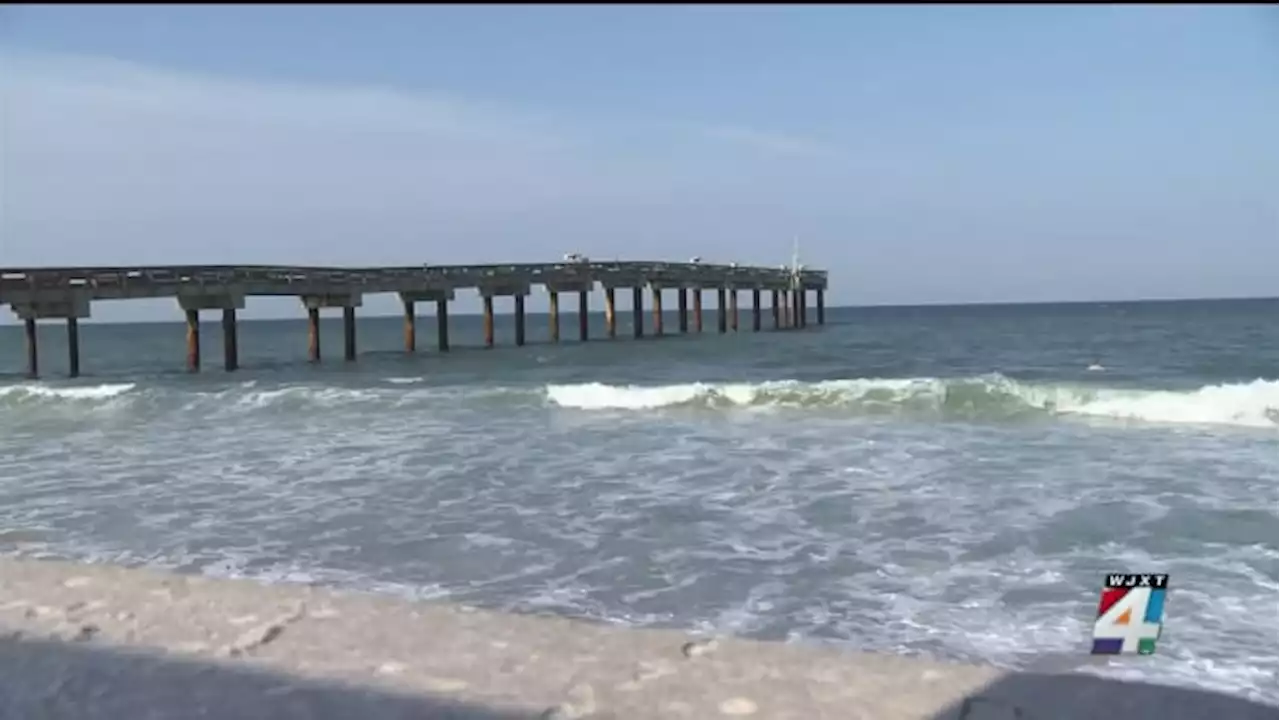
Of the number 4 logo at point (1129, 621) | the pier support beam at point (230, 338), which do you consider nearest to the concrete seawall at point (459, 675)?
the number 4 logo at point (1129, 621)

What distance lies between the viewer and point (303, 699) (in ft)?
13.1

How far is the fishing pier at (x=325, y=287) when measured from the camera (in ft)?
84.3

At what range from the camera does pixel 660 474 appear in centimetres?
1073

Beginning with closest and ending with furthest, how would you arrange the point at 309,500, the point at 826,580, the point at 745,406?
1. the point at 826,580
2. the point at 309,500
3. the point at 745,406

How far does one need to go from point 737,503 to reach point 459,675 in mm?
5080

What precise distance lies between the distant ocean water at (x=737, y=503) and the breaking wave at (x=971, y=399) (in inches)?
2.8

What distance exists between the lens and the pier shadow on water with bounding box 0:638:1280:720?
12.6 ft

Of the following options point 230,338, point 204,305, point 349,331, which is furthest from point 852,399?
point 349,331

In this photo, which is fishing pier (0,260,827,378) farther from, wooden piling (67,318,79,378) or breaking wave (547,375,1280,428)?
breaking wave (547,375,1280,428)

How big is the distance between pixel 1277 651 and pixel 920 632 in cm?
156

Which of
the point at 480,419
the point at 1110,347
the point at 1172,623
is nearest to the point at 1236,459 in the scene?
the point at 1172,623

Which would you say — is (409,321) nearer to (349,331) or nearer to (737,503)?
(349,331)

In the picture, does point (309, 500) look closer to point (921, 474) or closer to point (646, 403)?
point (921, 474)

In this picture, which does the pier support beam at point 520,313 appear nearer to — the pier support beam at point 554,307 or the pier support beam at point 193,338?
the pier support beam at point 554,307
